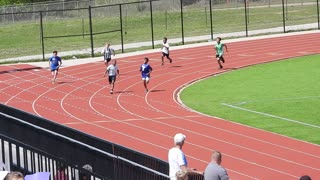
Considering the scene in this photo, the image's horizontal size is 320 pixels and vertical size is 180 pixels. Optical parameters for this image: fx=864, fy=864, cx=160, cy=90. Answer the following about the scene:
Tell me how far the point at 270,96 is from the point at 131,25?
37882 millimetres

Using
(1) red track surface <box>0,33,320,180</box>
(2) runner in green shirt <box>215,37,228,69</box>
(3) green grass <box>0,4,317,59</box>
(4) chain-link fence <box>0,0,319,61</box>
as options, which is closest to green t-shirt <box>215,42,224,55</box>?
(2) runner in green shirt <box>215,37,228,69</box>

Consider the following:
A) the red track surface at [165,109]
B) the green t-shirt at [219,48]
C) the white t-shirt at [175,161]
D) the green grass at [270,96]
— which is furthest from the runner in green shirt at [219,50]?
the white t-shirt at [175,161]

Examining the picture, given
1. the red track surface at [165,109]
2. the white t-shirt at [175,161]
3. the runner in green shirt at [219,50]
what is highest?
the runner in green shirt at [219,50]

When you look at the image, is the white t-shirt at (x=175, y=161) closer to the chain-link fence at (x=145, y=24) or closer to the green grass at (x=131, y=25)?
the chain-link fence at (x=145, y=24)

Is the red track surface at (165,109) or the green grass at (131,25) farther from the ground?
the green grass at (131,25)

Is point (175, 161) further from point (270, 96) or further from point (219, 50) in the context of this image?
point (219, 50)

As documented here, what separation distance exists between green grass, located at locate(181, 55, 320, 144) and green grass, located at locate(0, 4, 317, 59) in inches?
747

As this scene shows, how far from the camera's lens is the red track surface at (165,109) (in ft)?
68.3

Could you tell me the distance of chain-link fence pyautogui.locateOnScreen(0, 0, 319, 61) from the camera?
180ft

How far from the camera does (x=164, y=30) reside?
64.2m

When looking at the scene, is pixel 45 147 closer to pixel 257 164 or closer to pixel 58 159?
pixel 58 159

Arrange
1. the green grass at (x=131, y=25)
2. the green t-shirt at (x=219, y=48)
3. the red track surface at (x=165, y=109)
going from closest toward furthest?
the red track surface at (x=165, y=109) < the green t-shirt at (x=219, y=48) < the green grass at (x=131, y=25)

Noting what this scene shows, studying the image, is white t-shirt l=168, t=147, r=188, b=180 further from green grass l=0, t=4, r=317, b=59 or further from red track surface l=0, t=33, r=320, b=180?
green grass l=0, t=4, r=317, b=59

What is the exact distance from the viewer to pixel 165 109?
28.8 meters
